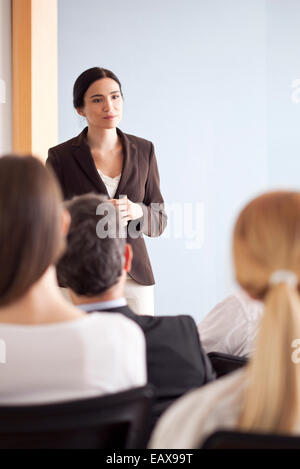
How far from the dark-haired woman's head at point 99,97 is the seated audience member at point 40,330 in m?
1.75

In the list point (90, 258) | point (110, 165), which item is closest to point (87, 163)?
point (110, 165)

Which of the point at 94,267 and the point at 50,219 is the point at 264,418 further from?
the point at 94,267

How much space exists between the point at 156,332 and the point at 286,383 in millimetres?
651

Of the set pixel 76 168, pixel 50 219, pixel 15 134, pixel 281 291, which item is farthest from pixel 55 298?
pixel 15 134

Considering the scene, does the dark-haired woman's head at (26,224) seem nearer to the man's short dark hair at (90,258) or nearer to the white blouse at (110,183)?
the man's short dark hair at (90,258)

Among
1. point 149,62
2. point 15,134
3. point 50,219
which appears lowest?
point 50,219

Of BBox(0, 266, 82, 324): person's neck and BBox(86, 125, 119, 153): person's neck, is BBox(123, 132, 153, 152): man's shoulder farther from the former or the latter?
BBox(0, 266, 82, 324): person's neck

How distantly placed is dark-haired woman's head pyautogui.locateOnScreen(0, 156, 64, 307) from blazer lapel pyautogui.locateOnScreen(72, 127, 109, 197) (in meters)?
1.73

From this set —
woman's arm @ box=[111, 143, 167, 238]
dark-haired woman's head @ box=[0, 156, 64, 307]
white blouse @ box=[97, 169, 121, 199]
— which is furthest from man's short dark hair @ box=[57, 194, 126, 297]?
white blouse @ box=[97, 169, 121, 199]

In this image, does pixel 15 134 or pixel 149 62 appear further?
pixel 149 62

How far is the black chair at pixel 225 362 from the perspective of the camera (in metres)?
1.70

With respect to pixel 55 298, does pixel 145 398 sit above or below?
below
